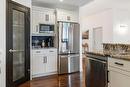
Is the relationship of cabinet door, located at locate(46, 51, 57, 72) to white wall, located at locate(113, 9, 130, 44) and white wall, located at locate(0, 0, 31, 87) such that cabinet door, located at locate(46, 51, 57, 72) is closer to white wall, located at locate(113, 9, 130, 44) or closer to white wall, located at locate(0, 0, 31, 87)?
white wall, located at locate(0, 0, 31, 87)

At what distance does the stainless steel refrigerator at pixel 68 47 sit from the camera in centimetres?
568

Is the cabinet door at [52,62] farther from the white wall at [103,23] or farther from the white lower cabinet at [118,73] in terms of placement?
the white lower cabinet at [118,73]

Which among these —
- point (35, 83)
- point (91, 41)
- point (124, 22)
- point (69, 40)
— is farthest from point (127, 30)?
point (35, 83)

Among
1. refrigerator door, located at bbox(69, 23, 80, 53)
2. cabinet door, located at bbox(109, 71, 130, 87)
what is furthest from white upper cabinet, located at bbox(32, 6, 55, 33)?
cabinet door, located at bbox(109, 71, 130, 87)

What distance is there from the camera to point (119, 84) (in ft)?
9.09

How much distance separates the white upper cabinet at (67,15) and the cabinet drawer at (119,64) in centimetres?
323

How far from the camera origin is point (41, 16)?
5457 millimetres

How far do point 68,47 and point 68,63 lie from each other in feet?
1.94

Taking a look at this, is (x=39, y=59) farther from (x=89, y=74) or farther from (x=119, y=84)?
(x=119, y=84)

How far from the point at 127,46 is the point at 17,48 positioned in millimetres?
2919

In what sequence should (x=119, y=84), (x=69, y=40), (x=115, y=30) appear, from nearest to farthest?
(x=119, y=84), (x=69, y=40), (x=115, y=30)

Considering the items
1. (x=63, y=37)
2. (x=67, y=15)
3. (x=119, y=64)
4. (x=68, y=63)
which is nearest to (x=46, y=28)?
(x=63, y=37)

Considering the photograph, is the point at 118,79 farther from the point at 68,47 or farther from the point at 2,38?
the point at 68,47

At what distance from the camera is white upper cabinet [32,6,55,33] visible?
17.4 ft
